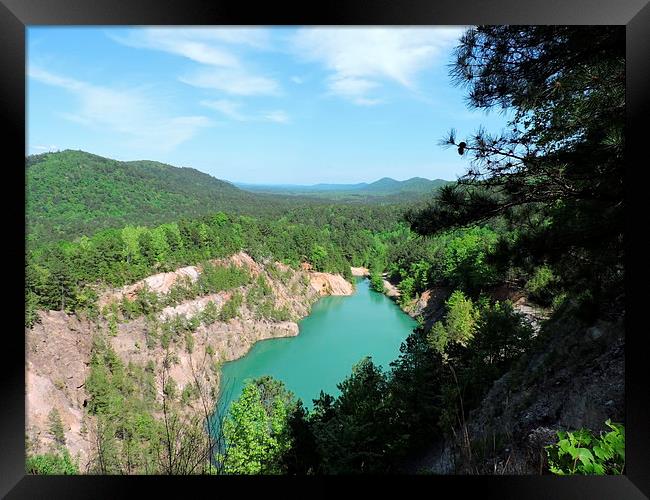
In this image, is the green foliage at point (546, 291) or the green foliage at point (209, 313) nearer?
the green foliage at point (546, 291)

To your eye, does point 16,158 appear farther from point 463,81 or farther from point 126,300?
point 126,300

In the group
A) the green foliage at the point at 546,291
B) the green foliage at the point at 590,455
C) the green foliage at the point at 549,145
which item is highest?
the green foliage at the point at 549,145

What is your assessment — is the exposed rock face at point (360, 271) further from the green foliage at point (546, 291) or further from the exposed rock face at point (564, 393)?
the green foliage at point (546, 291)

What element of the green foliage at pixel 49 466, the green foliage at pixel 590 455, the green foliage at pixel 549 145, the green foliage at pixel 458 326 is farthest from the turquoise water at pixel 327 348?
the green foliage at pixel 590 455

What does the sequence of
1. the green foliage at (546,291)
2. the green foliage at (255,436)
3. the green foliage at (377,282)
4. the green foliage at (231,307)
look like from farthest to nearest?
the green foliage at (377,282)
the green foliage at (231,307)
the green foliage at (255,436)
the green foliage at (546,291)

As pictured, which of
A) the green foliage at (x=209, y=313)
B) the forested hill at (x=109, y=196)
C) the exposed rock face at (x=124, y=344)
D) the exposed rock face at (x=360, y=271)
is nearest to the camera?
the exposed rock face at (x=124, y=344)

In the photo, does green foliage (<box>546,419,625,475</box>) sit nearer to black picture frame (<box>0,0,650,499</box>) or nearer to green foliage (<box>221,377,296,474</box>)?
black picture frame (<box>0,0,650,499</box>)

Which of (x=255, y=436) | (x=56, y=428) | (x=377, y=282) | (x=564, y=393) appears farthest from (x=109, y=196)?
(x=564, y=393)
